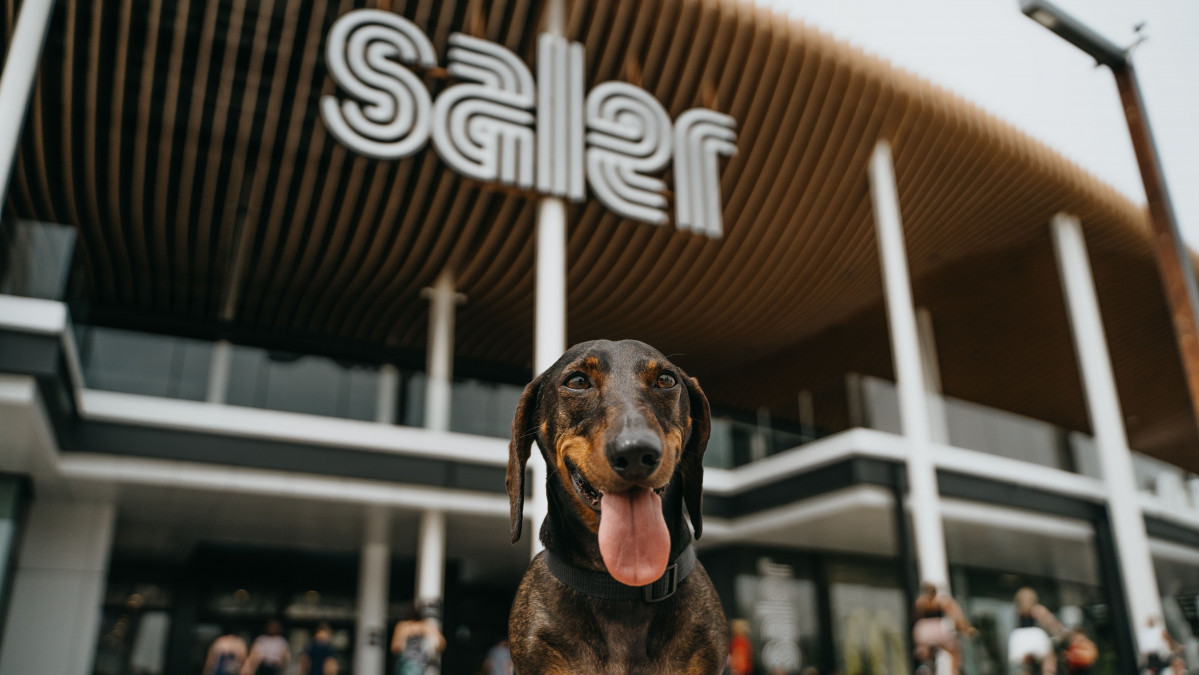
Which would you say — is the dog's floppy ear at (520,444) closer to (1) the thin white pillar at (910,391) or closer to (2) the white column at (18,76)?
(2) the white column at (18,76)

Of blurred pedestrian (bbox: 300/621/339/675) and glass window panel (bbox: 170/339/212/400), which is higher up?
glass window panel (bbox: 170/339/212/400)

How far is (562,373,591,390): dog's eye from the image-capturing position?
1775mm

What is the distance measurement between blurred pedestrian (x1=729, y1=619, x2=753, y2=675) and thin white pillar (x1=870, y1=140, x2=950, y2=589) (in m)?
3.40

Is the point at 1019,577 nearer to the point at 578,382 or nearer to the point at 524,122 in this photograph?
the point at 524,122

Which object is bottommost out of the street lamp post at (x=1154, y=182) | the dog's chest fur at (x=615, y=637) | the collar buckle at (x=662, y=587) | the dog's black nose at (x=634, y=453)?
the dog's chest fur at (x=615, y=637)

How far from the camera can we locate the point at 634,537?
4.85ft

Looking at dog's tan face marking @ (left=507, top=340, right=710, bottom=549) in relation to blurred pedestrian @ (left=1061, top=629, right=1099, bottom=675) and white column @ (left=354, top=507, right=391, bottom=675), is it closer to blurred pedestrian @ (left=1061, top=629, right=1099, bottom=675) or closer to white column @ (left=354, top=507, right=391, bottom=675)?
blurred pedestrian @ (left=1061, top=629, right=1099, bottom=675)

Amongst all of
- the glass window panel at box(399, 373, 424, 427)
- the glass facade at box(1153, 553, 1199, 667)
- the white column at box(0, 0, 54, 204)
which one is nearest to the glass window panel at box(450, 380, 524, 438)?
the glass window panel at box(399, 373, 424, 427)

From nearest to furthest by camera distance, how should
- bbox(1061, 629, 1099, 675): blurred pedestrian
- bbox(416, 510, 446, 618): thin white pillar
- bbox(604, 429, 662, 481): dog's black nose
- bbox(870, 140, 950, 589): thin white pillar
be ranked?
1. bbox(604, 429, 662, 481): dog's black nose
2. bbox(1061, 629, 1099, 675): blurred pedestrian
3. bbox(870, 140, 950, 589): thin white pillar
4. bbox(416, 510, 446, 618): thin white pillar

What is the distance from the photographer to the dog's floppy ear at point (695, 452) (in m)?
1.90

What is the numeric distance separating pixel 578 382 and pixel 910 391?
41.1 feet

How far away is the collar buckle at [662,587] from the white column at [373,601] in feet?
44.2

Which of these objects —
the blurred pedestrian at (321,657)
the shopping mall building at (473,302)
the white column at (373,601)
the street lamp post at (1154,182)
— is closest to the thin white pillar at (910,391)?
the shopping mall building at (473,302)

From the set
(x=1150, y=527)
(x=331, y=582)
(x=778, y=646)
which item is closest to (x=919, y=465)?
(x=778, y=646)
